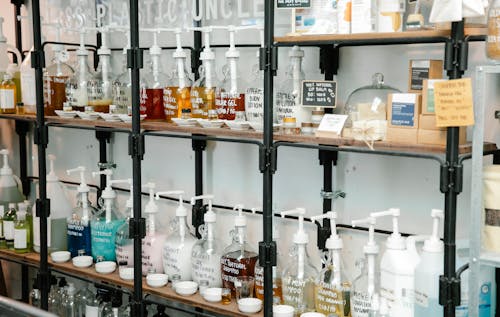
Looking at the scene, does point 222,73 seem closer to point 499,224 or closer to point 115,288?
point 115,288

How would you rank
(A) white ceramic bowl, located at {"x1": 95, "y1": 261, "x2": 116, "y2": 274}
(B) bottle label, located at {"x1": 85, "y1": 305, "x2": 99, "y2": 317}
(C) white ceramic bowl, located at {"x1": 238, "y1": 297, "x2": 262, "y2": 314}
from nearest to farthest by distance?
(C) white ceramic bowl, located at {"x1": 238, "y1": 297, "x2": 262, "y2": 314}
(A) white ceramic bowl, located at {"x1": 95, "y1": 261, "x2": 116, "y2": 274}
(B) bottle label, located at {"x1": 85, "y1": 305, "x2": 99, "y2": 317}

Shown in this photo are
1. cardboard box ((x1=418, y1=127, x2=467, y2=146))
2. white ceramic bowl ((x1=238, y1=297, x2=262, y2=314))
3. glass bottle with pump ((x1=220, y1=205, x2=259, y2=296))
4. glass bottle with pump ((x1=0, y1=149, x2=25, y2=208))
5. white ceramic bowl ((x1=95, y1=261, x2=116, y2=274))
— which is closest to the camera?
cardboard box ((x1=418, y1=127, x2=467, y2=146))

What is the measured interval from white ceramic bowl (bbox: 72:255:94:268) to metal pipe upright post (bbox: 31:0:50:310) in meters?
0.17

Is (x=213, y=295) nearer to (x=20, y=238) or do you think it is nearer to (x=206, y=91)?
(x=206, y=91)

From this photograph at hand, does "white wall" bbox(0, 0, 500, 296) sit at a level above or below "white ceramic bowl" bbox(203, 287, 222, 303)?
above

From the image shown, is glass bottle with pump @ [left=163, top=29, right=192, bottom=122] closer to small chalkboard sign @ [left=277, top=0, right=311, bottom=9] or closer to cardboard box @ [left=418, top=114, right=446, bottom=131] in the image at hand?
small chalkboard sign @ [left=277, top=0, right=311, bottom=9]

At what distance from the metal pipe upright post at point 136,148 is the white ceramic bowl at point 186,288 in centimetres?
19

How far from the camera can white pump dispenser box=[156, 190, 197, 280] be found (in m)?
2.82

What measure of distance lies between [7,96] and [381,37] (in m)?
1.98

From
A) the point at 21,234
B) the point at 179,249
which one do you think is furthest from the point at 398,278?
the point at 21,234

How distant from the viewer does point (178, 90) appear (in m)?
2.79

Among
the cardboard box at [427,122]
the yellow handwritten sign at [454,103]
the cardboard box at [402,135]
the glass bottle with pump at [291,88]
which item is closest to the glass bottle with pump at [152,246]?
the glass bottle with pump at [291,88]

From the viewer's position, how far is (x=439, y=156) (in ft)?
6.70

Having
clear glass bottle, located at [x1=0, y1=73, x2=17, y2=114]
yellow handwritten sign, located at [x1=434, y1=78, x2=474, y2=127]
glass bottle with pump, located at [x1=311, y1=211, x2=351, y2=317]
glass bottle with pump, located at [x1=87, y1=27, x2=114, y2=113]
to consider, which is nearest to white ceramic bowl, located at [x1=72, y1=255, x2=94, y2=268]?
glass bottle with pump, located at [x1=87, y1=27, x2=114, y2=113]
